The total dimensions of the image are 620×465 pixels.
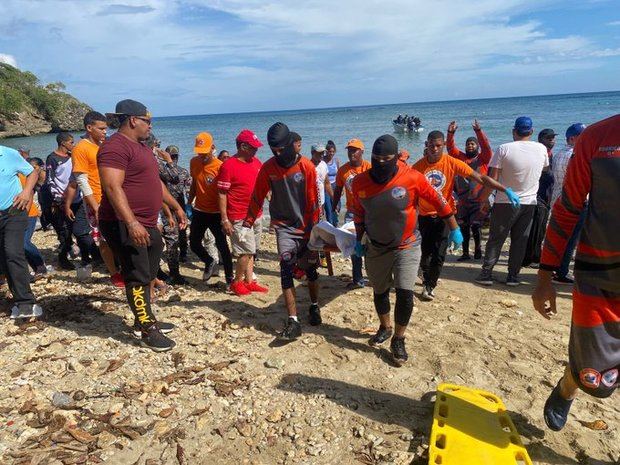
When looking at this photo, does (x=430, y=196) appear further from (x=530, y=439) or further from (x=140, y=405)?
(x=140, y=405)

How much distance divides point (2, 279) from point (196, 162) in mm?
Result: 3227

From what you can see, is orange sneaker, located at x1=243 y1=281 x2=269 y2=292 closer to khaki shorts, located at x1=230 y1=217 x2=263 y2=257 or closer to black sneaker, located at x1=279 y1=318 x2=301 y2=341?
khaki shorts, located at x1=230 y1=217 x2=263 y2=257

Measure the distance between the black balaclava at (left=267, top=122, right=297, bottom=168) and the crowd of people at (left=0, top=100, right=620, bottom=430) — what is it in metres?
0.01

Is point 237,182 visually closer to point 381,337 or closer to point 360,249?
point 360,249

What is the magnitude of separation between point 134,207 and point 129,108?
923 millimetres

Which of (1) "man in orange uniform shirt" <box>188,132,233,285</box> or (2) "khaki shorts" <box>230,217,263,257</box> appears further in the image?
(1) "man in orange uniform shirt" <box>188,132,233,285</box>

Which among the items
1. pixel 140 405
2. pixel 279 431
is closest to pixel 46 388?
pixel 140 405

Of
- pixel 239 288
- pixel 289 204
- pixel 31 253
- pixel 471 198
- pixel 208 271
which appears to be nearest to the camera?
pixel 289 204

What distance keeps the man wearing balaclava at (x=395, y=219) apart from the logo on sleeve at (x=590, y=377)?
162 centimetres

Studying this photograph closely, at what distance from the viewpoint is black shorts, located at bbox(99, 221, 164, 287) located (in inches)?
159

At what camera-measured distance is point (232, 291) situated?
6047 millimetres

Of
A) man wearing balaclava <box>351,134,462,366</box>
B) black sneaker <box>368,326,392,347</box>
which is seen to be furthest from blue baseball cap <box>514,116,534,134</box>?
black sneaker <box>368,326,392,347</box>

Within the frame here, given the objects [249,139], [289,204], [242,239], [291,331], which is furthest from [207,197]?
[291,331]

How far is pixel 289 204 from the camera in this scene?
4.59 metres
